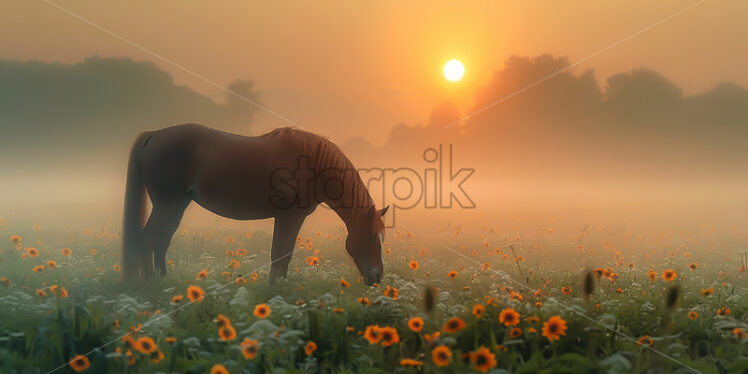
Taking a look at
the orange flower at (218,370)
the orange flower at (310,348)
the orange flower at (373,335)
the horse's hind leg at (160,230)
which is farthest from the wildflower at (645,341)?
the horse's hind leg at (160,230)

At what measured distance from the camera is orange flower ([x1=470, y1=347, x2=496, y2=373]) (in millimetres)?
2574

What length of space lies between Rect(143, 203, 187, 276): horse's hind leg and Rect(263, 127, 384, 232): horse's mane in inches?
75.1

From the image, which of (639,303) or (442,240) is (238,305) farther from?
(442,240)

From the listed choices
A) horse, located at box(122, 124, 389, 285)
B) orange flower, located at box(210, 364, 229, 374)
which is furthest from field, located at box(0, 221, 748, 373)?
horse, located at box(122, 124, 389, 285)

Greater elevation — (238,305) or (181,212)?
(181,212)

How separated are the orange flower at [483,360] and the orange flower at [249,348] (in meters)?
1.45

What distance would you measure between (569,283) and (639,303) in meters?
1.59

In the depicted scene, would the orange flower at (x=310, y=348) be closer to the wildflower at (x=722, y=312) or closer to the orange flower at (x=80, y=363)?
the orange flower at (x=80, y=363)

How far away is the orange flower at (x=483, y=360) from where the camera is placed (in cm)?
257

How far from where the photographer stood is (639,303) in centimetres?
433

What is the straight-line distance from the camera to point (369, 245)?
247 inches

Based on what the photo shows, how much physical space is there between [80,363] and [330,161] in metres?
4.28

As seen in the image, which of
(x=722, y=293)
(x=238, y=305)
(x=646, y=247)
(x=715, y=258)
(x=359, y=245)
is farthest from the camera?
(x=646, y=247)

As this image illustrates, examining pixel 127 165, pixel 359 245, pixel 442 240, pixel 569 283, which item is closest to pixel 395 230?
pixel 442 240
